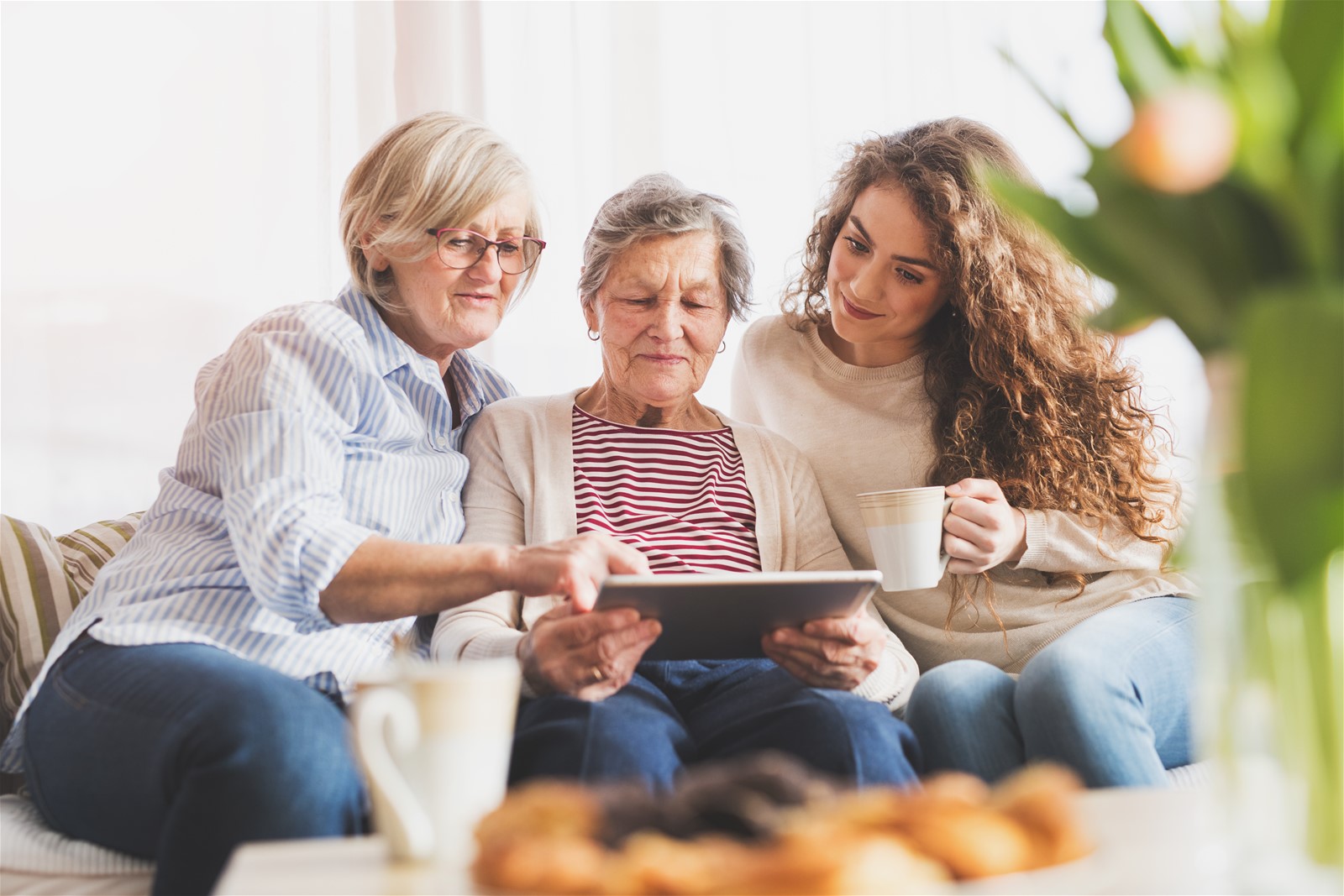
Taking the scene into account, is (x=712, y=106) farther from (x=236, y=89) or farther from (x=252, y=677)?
(x=252, y=677)

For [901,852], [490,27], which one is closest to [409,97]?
[490,27]

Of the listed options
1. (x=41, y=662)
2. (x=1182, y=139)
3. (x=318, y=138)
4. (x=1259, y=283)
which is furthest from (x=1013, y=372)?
(x=318, y=138)

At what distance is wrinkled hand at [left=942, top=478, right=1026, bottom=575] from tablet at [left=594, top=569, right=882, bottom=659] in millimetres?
343

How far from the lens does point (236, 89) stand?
106 inches

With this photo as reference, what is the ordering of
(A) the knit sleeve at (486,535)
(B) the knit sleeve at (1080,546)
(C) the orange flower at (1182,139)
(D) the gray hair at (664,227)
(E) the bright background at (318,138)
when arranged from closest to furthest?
(C) the orange flower at (1182,139) < (A) the knit sleeve at (486,535) < (B) the knit sleeve at (1080,546) < (D) the gray hair at (664,227) < (E) the bright background at (318,138)

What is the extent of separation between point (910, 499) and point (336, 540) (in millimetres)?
752

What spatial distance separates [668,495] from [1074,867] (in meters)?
1.19

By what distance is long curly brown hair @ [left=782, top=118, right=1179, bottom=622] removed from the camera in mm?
1923

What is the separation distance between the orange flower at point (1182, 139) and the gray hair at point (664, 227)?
1.30 m

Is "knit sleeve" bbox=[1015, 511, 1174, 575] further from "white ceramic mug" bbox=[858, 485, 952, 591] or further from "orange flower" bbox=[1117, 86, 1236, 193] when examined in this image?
"orange flower" bbox=[1117, 86, 1236, 193]

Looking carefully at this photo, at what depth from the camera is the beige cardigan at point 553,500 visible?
1742mm

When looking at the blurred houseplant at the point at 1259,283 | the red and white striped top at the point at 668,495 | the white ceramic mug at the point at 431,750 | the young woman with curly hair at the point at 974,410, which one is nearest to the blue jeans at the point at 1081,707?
the young woman with curly hair at the point at 974,410

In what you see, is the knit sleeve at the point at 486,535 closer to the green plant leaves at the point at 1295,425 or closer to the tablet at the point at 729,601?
the tablet at the point at 729,601

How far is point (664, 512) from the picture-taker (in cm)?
188
